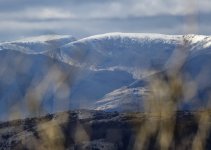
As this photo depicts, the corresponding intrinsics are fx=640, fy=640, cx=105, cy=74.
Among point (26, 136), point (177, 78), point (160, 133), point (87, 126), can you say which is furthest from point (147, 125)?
point (87, 126)

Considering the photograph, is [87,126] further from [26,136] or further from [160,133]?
[160,133]

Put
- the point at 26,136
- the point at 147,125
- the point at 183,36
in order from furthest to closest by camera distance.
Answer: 1. the point at 26,136
2. the point at 147,125
3. the point at 183,36

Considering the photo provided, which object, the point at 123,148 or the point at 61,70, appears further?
the point at 123,148

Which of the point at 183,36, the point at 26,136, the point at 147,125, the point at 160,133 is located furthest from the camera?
the point at 26,136

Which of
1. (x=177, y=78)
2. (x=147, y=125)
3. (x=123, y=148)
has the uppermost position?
(x=177, y=78)

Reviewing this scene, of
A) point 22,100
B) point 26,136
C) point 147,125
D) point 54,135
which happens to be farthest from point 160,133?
point 26,136

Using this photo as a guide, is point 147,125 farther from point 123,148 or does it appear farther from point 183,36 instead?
point 123,148

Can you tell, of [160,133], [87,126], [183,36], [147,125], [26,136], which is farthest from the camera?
[87,126]

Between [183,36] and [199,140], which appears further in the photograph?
[199,140]

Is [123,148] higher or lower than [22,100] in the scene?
lower
